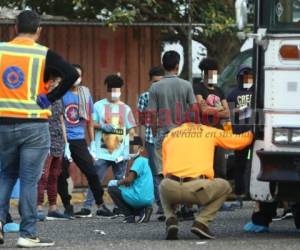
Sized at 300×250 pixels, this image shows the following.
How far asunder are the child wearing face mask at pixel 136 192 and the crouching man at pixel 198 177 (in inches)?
76.6

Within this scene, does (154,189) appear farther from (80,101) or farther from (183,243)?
(183,243)

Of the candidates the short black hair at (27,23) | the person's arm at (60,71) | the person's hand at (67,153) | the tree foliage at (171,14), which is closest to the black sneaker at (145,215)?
the person's hand at (67,153)

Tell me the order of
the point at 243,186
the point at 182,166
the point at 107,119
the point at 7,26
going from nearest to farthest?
the point at 182,166, the point at 243,186, the point at 107,119, the point at 7,26

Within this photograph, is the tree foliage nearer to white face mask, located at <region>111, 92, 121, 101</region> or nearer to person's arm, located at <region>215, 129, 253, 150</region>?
white face mask, located at <region>111, 92, 121, 101</region>

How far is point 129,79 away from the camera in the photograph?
16.2 m

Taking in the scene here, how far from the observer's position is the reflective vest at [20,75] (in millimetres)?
9727

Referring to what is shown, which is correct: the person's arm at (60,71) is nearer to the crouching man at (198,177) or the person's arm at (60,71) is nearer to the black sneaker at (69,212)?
the crouching man at (198,177)

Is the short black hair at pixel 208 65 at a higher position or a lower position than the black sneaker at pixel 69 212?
higher

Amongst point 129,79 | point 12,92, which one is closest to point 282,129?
point 12,92

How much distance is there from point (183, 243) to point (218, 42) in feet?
24.6

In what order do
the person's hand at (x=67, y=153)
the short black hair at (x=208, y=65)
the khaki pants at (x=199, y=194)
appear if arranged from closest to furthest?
the khaki pants at (x=199, y=194), the short black hair at (x=208, y=65), the person's hand at (x=67, y=153)

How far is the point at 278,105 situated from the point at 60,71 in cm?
197

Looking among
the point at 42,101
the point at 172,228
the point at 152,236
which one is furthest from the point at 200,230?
the point at 42,101

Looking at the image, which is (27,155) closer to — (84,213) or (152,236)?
(152,236)
